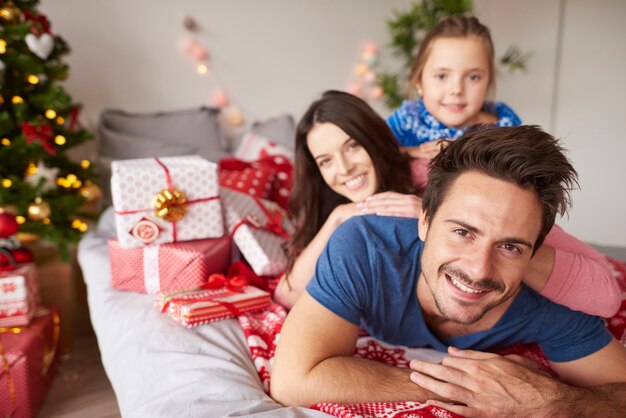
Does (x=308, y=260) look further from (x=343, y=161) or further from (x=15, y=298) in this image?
(x=15, y=298)

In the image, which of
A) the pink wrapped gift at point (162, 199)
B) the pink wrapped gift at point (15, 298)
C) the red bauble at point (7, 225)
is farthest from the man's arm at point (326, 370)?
the red bauble at point (7, 225)

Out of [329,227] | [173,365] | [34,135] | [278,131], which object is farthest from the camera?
[278,131]

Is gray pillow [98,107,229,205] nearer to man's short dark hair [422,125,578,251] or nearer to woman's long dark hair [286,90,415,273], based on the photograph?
woman's long dark hair [286,90,415,273]

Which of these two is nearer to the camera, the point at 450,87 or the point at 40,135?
the point at 450,87

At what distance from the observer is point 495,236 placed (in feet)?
3.59

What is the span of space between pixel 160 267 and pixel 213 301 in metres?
0.32

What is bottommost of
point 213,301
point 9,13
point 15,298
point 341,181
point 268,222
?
point 15,298

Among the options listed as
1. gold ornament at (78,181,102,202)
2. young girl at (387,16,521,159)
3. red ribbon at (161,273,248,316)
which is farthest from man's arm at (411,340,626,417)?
gold ornament at (78,181,102,202)

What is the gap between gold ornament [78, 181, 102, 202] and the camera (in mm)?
2465

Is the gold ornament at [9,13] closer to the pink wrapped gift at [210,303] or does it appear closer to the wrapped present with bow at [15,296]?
the wrapped present with bow at [15,296]

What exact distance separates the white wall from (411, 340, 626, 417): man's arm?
2.57m

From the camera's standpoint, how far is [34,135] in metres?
2.15

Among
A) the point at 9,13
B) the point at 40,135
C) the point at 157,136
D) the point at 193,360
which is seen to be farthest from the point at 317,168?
the point at 9,13

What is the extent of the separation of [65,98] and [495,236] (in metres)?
1.98
